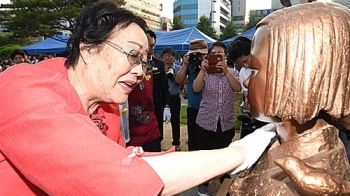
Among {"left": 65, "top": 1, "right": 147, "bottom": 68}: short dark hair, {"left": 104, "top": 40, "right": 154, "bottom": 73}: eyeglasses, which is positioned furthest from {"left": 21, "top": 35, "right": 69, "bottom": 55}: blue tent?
{"left": 104, "top": 40, "right": 154, "bottom": 73}: eyeglasses

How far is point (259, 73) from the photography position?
1063 millimetres

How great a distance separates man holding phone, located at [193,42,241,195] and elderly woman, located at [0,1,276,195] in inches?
75.2

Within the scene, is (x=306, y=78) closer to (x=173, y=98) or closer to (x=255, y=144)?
(x=255, y=144)

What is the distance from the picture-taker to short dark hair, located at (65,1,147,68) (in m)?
1.08

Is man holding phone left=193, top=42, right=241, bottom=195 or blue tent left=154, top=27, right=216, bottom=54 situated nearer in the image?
man holding phone left=193, top=42, right=241, bottom=195

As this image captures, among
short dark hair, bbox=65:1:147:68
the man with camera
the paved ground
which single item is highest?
short dark hair, bbox=65:1:147:68

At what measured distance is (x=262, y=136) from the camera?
1206mm

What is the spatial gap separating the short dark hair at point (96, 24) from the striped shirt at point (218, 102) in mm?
2005

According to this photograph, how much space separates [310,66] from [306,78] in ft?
0.13

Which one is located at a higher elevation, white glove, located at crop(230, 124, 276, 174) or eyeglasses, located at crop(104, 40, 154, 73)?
eyeglasses, located at crop(104, 40, 154, 73)

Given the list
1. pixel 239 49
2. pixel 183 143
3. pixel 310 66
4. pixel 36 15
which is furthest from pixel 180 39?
pixel 36 15

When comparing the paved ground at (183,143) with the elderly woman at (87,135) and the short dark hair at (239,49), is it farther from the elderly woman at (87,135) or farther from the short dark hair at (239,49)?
the elderly woman at (87,135)

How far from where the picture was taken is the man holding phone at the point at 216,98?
303cm

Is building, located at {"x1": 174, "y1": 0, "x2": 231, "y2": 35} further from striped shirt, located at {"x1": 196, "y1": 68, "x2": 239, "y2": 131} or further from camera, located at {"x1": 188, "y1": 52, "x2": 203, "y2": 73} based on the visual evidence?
striped shirt, located at {"x1": 196, "y1": 68, "x2": 239, "y2": 131}
